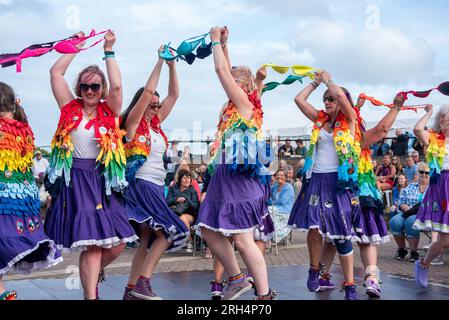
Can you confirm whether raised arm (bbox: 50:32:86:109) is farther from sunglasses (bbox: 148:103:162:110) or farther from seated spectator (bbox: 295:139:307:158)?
seated spectator (bbox: 295:139:307:158)

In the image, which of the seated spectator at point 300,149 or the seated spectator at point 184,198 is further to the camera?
the seated spectator at point 300,149

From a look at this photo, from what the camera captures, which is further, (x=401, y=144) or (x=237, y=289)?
(x=401, y=144)

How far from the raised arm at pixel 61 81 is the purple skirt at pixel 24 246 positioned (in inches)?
35.4

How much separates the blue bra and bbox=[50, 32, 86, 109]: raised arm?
2.38ft

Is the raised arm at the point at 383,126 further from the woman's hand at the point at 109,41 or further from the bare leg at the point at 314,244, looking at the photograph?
Answer: the woman's hand at the point at 109,41

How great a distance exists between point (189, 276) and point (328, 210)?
7.31ft

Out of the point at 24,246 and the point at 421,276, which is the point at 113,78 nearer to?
the point at 24,246

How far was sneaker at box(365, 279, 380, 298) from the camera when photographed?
519 centimetres

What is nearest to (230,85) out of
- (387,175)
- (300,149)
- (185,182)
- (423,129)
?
(423,129)

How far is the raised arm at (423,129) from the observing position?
6172mm

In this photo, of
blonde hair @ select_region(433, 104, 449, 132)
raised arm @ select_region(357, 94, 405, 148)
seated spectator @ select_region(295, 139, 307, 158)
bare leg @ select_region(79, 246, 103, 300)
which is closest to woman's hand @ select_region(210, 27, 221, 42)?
bare leg @ select_region(79, 246, 103, 300)

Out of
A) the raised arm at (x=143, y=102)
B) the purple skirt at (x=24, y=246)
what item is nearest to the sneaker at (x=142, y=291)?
the purple skirt at (x=24, y=246)

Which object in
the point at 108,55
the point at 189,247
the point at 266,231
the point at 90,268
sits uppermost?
the point at 108,55

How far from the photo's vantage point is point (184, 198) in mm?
8500
